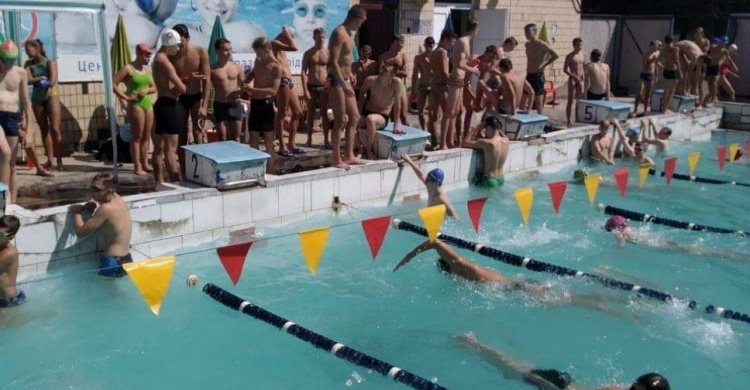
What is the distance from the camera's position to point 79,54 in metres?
10.0

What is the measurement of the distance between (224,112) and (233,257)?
3.78 metres

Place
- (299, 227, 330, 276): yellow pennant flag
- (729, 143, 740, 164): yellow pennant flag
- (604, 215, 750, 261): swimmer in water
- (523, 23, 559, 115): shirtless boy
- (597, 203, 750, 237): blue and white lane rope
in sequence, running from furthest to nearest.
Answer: (729, 143, 740, 164): yellow pennant flag, (523, 23, 559, 115): shirtless boy, (597, 203, 750, 237): blue and white lane rope, (604, 215, 750, 261): swimmer in water, (299, 227, 330, 276): yellow pennant flag

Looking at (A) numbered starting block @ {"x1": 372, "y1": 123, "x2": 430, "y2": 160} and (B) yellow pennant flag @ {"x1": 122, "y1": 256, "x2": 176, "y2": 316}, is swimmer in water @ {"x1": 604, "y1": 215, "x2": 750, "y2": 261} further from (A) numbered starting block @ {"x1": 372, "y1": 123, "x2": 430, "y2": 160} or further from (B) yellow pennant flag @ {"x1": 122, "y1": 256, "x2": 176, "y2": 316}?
(B) yellow pennant flag @ {"x1": 122, "y1": 256, "x2": 176, "y2": 316}

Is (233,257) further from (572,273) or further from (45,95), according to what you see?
(45,95)

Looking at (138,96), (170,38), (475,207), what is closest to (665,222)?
(475,207)

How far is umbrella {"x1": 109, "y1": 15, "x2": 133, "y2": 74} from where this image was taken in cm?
976

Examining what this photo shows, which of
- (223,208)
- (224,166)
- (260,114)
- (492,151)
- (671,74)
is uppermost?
(671,74)

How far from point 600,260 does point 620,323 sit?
165 centimetres

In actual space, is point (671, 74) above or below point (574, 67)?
below

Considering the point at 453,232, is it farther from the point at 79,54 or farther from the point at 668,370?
the point at 79,54

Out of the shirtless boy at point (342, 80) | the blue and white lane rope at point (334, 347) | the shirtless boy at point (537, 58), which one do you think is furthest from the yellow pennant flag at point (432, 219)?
the shirtless boy at point (537, 58)

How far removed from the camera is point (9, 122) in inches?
278

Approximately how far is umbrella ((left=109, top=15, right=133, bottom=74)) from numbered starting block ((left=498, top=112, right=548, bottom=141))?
18.0 feet

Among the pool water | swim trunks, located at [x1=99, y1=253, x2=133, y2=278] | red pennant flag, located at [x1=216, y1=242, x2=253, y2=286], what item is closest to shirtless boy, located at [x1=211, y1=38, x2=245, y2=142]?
the pool water
